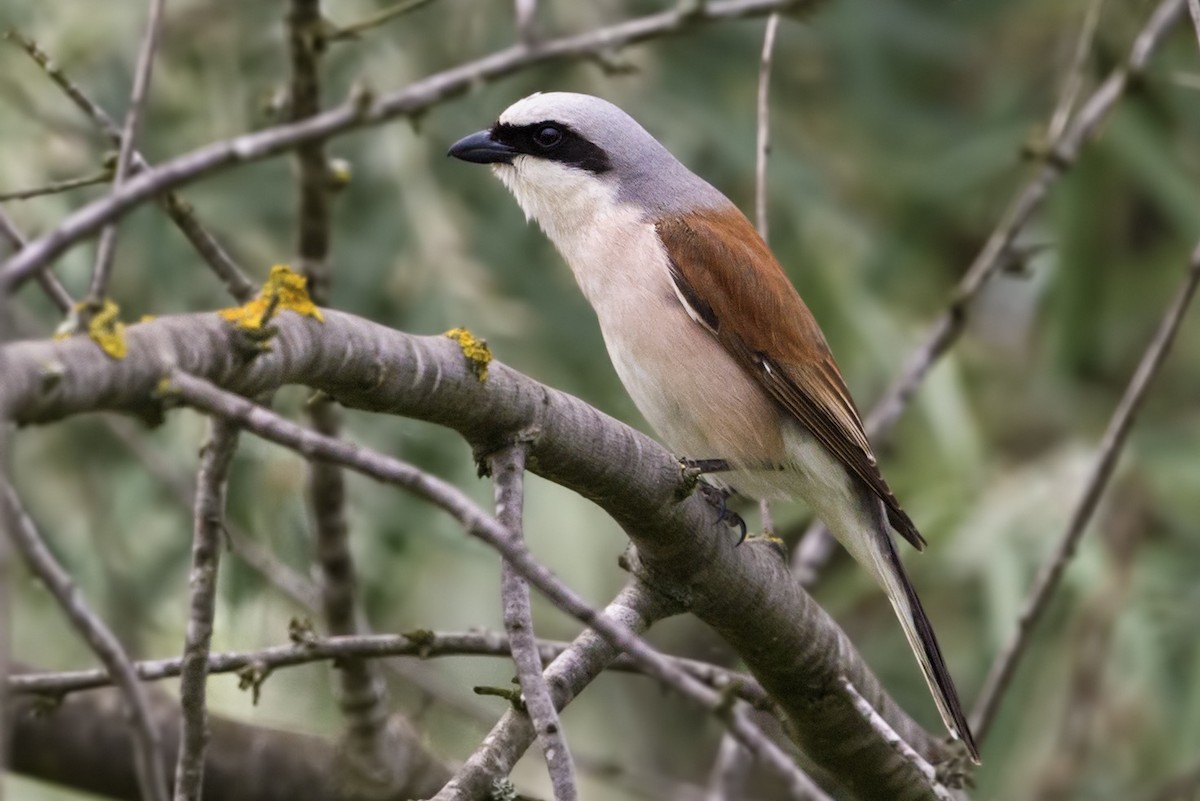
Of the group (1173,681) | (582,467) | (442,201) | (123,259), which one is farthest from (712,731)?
(582,467)

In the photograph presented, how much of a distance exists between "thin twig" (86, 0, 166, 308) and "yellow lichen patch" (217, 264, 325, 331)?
0.17 meters

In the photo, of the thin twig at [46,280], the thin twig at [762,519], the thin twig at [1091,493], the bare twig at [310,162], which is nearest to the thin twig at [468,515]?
the thin twig at [46,280]

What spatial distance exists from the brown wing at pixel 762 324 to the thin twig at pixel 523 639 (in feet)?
4.67

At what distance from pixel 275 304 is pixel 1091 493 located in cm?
204

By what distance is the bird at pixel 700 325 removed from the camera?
3334 mm

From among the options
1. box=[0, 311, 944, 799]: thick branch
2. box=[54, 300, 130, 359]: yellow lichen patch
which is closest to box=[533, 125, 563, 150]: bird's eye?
box=[0, 311, 944, 799]: thick branch

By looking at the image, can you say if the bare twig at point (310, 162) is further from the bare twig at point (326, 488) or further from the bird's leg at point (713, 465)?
the bird's leg at point (713, 465)

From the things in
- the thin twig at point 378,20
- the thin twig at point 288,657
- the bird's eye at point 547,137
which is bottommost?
the thin twig at point 288,657

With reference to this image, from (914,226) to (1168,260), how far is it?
119 cm

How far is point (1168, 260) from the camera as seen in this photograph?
6.18m

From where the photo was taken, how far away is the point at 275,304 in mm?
1681

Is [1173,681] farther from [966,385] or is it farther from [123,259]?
[123,259]

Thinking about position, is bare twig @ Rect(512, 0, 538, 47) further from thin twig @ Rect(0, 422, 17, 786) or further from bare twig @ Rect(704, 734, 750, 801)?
bare twig @ Rect(704, 734, 750, 801)

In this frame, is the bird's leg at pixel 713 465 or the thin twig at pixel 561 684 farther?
the bird's leg at pixel 713 465
